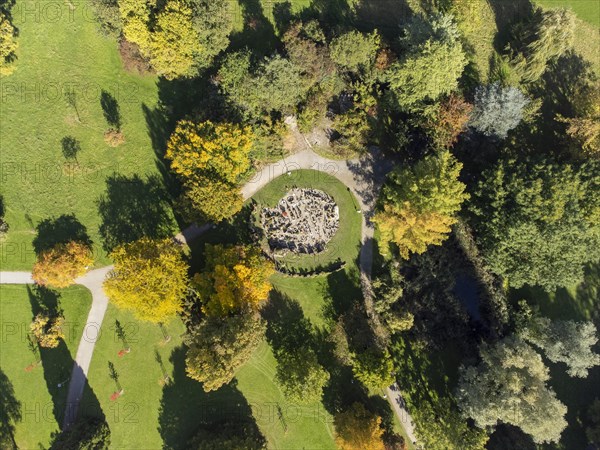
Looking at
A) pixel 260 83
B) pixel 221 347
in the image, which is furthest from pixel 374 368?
pixel 260 83

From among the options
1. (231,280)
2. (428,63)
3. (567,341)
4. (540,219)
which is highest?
(428,63)

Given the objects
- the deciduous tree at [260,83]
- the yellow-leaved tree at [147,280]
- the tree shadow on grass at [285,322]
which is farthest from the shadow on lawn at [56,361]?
the deciduous tree at [260,83]

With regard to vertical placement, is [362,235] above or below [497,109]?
below

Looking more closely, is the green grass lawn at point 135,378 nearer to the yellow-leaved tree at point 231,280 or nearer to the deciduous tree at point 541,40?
the yellow-leaved tree at point 231,280

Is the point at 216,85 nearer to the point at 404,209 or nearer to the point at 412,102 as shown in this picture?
the point at 412,102

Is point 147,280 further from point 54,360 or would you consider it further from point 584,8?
point 584,8
